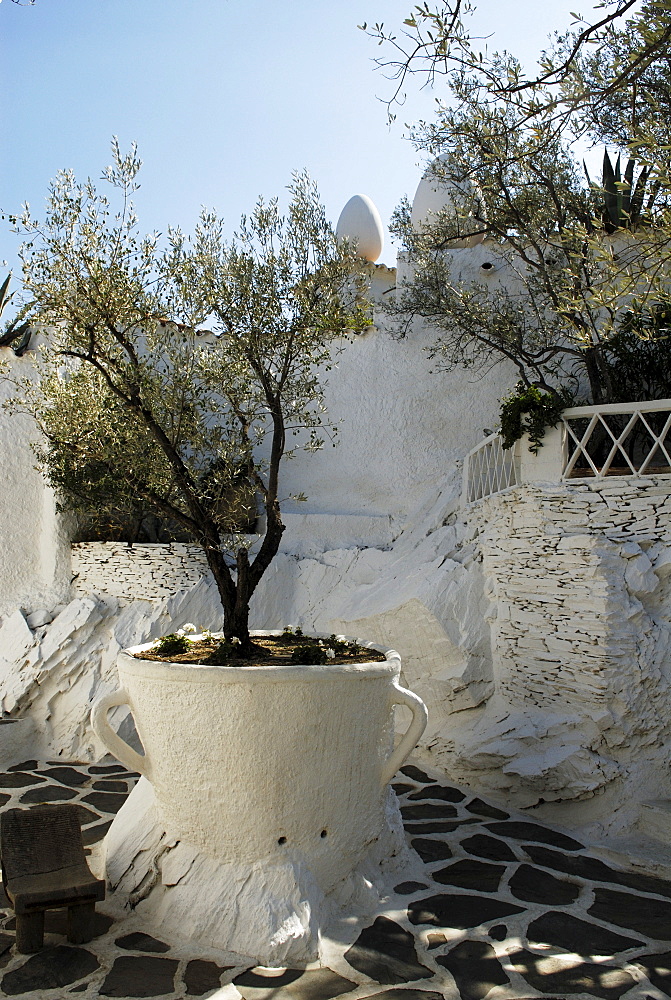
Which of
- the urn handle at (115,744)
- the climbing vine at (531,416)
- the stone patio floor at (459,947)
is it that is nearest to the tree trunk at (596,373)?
the climbing vine at (531,416)

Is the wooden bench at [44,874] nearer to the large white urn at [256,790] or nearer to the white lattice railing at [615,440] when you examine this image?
the large white urn at [256,790]

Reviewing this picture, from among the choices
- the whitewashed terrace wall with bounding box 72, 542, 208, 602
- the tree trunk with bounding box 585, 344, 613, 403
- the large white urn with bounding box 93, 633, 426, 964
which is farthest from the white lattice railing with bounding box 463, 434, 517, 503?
the large white urn with bounding box 93, 633, 426, 964

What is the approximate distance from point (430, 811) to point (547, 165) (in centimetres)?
774

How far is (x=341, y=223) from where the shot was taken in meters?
13.3

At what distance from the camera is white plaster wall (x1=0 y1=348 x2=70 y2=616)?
10180 mm

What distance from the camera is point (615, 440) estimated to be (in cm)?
716

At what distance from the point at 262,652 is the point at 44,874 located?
6.12ft

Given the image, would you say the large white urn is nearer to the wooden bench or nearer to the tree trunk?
the wooden bench

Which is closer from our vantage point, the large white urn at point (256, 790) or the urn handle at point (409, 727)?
the large white urn at point (256, 790)

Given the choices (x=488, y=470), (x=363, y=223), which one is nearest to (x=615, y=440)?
(x=488, y=470)

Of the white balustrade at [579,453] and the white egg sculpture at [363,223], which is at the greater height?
the white egg sculpture at [363,223]

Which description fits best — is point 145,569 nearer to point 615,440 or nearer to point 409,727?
point 409,727

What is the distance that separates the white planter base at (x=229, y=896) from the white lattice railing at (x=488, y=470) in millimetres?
4679

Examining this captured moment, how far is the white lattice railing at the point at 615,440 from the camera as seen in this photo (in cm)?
703
